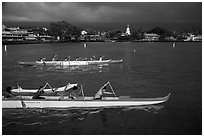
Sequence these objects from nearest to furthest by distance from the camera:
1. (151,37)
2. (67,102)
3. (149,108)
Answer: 1. (67,102)
2. (149,108)
3. (151,37)

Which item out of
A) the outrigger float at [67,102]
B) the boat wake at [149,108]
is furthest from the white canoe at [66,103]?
the boat wake at [149,108]

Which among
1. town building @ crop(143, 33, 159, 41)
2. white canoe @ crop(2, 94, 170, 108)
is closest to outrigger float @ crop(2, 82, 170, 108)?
white canoe @ crop(2, 94, 170, 108)

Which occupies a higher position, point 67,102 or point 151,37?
point 151,37

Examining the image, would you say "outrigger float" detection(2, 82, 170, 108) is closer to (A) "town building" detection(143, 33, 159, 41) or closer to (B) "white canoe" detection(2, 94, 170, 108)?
(B) "white canoe" detection(2, 94, 170, 108)

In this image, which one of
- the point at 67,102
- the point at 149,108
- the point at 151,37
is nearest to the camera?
the point at 67,102

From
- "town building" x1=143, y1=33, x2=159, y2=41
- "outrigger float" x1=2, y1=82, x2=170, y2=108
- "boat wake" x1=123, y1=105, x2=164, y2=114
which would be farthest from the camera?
"town building" x1=143, y1=33, x2=159, y2=41

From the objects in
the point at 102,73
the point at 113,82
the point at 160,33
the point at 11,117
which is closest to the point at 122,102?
the point at 11,117

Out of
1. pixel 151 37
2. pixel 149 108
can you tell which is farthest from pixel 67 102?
pixel 151 37

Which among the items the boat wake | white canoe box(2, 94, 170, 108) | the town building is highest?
the town building

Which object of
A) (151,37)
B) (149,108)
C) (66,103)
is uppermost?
(151,37)

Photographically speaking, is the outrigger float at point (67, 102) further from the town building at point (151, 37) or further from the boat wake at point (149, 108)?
the town building at point (151, 37)

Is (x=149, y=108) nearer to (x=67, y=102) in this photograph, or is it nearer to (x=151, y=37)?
(x=67, y=102)

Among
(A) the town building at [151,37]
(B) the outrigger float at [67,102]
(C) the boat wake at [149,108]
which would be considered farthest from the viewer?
(A) the town building at [151,37]

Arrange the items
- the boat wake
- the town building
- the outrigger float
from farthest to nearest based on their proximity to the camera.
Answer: the town building → the boat wake → the outrigger float
